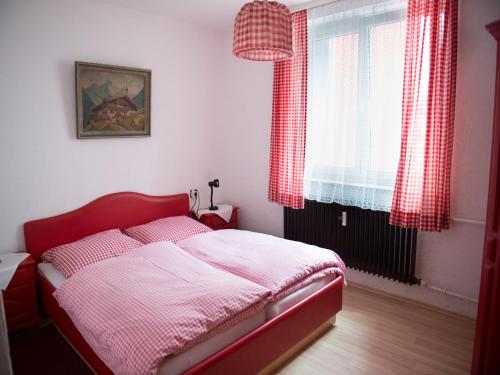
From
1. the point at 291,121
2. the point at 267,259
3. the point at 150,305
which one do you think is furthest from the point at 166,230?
the point at 291,121

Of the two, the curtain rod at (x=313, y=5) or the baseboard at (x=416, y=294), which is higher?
the curtain rod at (x=313, y=5)

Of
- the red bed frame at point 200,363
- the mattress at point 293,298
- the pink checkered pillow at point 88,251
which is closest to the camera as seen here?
the red bed frame at point 200,363

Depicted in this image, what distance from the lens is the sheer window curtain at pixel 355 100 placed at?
110 inches

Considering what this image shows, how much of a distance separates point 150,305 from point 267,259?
3.00 ft

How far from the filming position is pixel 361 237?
3074mm

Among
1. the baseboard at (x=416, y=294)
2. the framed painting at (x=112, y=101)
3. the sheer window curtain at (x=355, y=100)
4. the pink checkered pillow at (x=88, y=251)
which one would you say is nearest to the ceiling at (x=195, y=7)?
the sheer window curtain at (x=355, y=100)

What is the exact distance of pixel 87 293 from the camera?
6.83 feet

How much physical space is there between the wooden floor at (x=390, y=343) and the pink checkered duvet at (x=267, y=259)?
436 millimetres

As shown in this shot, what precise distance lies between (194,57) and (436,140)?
98.9 inches

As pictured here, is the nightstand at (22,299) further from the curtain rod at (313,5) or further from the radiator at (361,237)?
the curtain rod at (313,5)

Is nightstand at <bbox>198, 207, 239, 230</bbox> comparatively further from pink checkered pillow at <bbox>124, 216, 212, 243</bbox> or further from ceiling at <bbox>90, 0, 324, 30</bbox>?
ceiling at <bbox>90, 0, 324, 30</bbox>

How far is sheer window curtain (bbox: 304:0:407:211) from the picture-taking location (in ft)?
9.14

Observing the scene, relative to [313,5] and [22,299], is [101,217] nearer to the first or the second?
[22,299]

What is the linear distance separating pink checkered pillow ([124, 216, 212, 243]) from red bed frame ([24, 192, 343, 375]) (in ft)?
0.58
